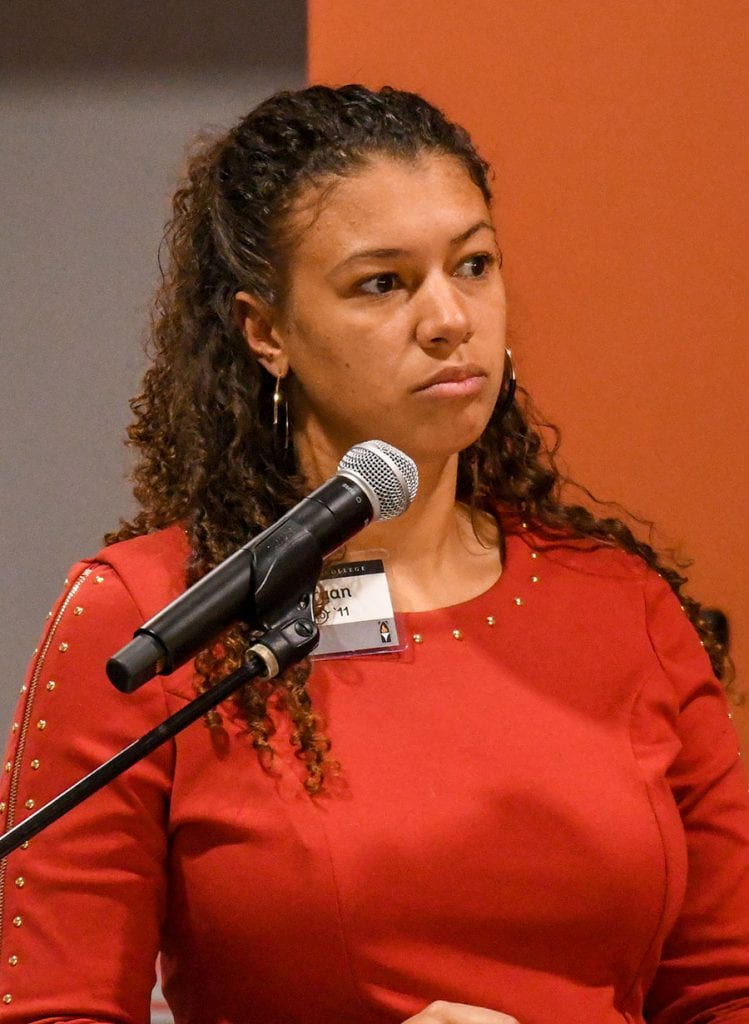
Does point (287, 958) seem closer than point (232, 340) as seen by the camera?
Yes

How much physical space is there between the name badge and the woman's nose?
0.25 metres

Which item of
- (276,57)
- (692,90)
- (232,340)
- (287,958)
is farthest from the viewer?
(276,57)

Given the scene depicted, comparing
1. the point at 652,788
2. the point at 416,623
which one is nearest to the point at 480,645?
the point at 416,623

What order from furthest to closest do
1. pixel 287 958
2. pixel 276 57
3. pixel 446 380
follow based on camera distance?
pixel 276 57
pixel 446 380
pixel 287 958

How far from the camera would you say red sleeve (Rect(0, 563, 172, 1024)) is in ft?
4.27

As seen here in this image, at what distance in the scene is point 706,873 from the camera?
152 cm

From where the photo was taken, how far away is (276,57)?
260 centimetres

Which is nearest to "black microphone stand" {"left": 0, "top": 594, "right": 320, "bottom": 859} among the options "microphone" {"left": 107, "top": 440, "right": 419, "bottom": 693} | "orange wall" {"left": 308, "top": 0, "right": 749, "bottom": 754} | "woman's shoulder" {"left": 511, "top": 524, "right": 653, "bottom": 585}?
"microphone" {"left": 107, "top": 440, "right": 419, "bottom": 693}

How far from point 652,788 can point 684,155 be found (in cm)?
83

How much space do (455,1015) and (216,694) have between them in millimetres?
503

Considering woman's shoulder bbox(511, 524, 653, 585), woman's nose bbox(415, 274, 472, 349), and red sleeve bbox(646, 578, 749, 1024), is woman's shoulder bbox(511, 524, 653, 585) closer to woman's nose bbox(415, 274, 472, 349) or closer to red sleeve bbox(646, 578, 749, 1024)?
red sleeve bbox(646, 578, 749, 1024)

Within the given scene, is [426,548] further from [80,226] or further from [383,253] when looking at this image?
[80,226]

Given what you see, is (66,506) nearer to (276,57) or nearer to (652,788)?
(276,57)

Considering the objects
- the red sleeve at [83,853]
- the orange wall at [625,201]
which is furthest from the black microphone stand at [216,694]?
the orange wall at [625,201]
